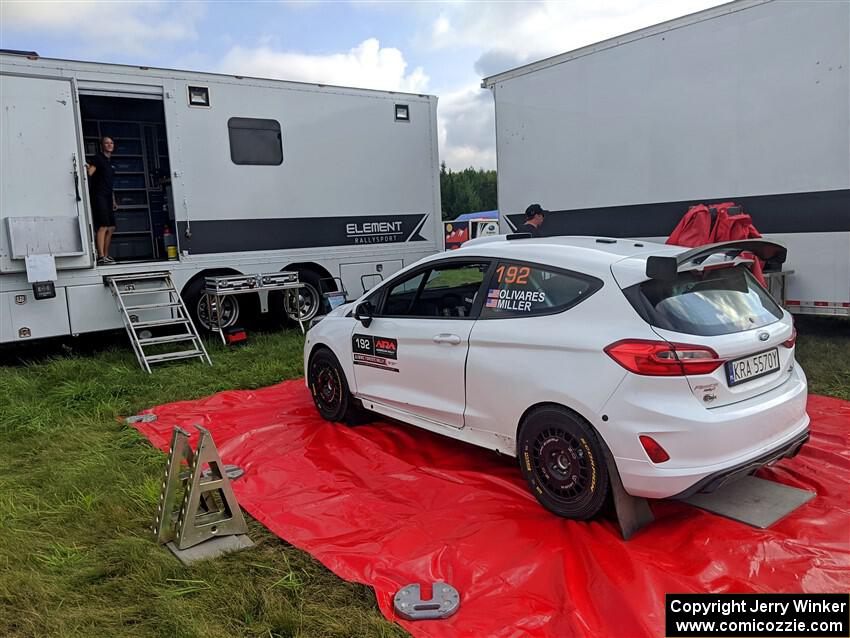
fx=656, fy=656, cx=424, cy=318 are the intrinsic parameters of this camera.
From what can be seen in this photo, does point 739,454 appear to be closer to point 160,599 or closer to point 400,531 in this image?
point 400,531

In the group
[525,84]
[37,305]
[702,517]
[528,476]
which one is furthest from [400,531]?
[525,84]

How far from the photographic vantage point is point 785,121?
6.71 meters

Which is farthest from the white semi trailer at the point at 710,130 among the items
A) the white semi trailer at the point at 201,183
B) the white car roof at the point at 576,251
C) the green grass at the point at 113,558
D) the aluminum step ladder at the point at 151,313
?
the aluminum step ladder at the point at 151,313

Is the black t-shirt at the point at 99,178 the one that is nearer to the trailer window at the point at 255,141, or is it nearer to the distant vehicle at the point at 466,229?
the trailer window at the point at 255,141

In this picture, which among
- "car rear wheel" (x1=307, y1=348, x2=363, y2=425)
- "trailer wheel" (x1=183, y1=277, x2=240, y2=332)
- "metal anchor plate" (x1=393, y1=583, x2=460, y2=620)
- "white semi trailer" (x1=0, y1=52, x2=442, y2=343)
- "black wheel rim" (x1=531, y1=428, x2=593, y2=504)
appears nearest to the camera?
"metal anchor plate" (x1=393, y1=583, x2=460, y2=620)

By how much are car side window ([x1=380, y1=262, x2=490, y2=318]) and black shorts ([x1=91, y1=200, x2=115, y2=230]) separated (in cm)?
527

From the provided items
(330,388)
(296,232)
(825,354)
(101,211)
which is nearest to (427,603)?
(330,388)

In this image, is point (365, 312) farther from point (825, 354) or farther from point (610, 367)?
point (825, 354)

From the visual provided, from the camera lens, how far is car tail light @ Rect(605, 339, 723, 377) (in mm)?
3076

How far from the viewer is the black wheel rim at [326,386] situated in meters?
5.31

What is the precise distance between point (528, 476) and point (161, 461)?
267 centimetres

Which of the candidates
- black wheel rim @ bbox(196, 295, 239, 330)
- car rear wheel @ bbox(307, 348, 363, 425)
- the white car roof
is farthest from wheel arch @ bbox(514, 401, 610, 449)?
black wheel rim @ bbox(196, 295, 239, 330)

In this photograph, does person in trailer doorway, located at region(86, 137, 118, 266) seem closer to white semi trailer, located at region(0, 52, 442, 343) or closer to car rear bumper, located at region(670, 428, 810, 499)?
white semi trailer, located at region(0, 52, 442, 343)

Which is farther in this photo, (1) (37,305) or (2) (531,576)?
(1) (37,305)
